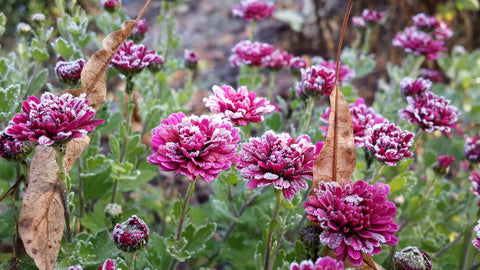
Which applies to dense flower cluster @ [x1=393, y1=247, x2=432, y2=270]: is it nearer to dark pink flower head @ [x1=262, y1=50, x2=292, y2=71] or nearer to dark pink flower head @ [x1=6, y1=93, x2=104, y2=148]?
dark pink flower head @ [x1=6, y1=93, x2=104, y2=148]

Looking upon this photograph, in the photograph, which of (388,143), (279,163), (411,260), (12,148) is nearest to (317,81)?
(388,143)

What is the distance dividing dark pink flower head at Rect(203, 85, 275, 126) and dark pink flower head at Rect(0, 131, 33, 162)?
1.86 ft

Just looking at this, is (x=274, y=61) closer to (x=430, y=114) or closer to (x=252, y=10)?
(x=252, y=10)

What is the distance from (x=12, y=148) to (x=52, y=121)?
317mm

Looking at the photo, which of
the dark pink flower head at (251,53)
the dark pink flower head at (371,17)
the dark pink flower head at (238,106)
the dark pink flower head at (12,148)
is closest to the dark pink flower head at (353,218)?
the dark pink flower head at (238,106)

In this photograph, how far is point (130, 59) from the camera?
1.49 metres

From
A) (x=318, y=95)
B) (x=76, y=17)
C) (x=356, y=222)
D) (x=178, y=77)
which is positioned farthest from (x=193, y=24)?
(x=356, y=222)

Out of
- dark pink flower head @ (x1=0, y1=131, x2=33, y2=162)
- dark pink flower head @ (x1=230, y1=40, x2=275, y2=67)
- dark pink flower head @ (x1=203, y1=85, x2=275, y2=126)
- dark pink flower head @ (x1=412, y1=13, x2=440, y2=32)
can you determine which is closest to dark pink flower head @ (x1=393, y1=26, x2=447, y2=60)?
dark pink flower head @ (x1=412, y1=13, x2=440, y2=32)

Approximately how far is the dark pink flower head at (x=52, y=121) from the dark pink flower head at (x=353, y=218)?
609mm

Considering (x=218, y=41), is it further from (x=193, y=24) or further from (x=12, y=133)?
(x=12, y=133)

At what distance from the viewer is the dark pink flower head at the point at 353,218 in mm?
1045

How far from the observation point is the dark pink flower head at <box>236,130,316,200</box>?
110 centimetres

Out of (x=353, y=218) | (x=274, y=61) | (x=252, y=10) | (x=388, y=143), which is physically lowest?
(x=353, y=218)

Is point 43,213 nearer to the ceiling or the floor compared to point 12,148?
nearer to the floor
